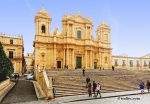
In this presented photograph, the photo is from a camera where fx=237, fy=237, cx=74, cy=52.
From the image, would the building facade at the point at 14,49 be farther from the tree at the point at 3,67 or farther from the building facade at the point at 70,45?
the tree at the point at 3,67

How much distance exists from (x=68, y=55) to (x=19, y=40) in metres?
16.2

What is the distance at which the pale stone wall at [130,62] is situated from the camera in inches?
2749

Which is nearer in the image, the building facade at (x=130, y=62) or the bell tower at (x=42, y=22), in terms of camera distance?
the bell tower at (x=42, y=22)

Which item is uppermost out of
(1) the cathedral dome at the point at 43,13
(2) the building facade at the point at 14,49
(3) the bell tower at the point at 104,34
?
(1) the cathedral dome at the point at 43,13

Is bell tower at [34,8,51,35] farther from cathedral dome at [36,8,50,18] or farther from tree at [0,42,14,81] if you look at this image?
tree at [0,42,14,81]

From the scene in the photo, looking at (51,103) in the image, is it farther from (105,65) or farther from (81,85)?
(105,65)

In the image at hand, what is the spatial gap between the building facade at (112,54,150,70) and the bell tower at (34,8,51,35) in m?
29.0

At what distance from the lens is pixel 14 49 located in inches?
2216

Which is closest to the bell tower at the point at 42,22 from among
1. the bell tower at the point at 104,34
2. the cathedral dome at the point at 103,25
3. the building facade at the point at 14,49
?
the building facade at the point at 14,49

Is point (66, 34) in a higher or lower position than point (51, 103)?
higher

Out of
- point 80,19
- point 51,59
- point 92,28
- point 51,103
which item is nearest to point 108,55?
point 92,28

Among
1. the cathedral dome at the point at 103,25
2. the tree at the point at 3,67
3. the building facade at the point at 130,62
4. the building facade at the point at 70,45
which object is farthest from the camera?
the building facade at the point at 130,62

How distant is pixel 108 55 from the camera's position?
53.8 metres

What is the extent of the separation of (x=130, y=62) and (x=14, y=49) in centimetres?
3553
